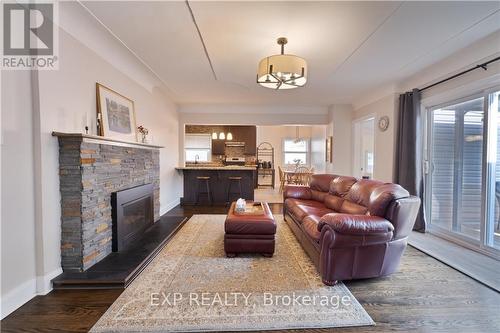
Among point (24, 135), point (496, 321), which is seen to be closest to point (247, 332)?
point (496, 321)

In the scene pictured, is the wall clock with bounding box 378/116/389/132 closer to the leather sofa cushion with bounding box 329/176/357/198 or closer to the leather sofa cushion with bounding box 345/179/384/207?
the leather sofa cushion with bounding box 329/176/357/198

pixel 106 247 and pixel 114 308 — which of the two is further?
pixel 106 247

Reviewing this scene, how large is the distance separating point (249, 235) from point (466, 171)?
3260 mm

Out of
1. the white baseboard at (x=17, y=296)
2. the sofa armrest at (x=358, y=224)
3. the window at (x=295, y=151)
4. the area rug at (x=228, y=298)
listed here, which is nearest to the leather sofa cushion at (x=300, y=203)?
the area rug at (x=228, y=298)

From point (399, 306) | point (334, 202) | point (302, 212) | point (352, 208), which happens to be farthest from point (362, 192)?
point (399, 306)

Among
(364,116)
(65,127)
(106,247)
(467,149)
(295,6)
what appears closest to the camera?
(295,6)

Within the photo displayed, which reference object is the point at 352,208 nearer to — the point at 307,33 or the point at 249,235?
the point at 249,235

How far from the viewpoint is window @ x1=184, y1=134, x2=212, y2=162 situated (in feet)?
30.0

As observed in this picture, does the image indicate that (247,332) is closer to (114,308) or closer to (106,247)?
(114,308)

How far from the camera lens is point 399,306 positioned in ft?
6.33

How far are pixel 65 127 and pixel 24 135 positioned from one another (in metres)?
0.42

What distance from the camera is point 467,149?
10.9ft

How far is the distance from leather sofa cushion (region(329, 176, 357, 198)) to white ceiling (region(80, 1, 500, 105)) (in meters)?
1.76

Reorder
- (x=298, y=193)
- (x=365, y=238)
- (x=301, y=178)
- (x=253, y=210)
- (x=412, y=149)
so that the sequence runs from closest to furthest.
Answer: (x=365, y=238) → (x=253, y=210) → (x=412, y=149) → (x=298, y=193) → (x=301, y=178)
